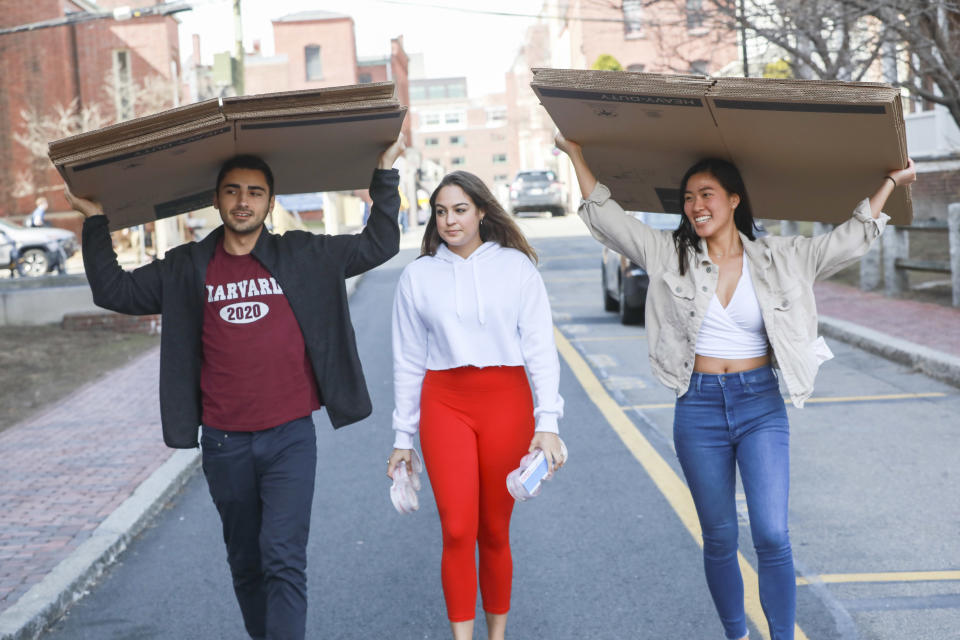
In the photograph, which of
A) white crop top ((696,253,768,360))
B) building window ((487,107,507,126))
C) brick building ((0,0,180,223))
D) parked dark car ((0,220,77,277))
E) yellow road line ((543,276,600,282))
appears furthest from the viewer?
building window ((487,107,507,126))

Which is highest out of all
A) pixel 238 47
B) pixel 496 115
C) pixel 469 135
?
pixel 496 115

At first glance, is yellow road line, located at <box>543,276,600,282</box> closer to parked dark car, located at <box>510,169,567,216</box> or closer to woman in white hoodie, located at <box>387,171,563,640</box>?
woman in white hoodie, located at <box>387,171,563,640</box>

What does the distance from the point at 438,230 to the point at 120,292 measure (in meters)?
1.15

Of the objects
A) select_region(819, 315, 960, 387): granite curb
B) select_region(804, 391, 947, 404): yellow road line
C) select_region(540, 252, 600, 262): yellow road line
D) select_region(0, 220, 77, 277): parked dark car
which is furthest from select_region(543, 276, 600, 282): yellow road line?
select_region(0, 220, 77, 277): parked dark car

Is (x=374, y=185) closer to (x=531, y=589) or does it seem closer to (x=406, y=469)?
(x=406, y=469)

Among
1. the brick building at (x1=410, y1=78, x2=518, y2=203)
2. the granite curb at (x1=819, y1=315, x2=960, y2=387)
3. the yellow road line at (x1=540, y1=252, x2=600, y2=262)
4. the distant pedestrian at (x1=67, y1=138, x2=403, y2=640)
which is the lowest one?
the granite curb at (x1=819, y1=315, x2=960, y2=387)

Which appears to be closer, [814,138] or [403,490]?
[814,138]

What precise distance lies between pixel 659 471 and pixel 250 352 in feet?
12.9

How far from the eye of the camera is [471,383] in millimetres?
3914

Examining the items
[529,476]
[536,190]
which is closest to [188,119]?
[529,476]

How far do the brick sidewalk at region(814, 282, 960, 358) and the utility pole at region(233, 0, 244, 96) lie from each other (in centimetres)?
884

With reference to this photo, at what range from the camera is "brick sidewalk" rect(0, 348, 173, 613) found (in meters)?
5.71

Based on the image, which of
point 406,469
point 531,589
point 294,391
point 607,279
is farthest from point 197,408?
point 607,279

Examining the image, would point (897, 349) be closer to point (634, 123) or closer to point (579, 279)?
point (634, 123)
